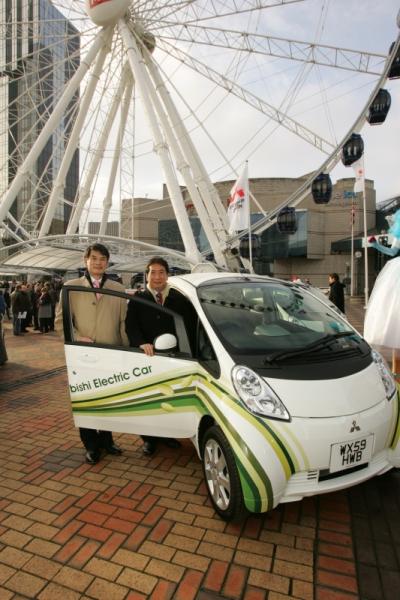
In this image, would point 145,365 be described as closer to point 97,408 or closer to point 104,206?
point 97,408

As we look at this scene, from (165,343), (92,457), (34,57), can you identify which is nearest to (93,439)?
(92,457)

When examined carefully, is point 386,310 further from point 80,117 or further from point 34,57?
point 34,57

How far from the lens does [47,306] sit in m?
12.6

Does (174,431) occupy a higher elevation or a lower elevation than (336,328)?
lower

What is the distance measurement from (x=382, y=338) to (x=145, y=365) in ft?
11.2

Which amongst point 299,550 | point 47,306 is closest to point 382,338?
point 299,550

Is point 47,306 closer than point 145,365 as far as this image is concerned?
No

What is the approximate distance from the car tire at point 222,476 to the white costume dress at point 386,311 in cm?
327

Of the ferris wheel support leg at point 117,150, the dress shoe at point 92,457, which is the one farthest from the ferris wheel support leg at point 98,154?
the dress shoe at point 92,457

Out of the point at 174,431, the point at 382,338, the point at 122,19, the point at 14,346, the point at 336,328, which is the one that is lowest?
the point at 14,346

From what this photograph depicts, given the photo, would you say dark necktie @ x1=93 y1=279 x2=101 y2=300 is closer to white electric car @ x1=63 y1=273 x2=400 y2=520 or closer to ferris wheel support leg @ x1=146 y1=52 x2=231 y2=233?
white electric car @ x1=63 y1=273 x2=400 y2=520

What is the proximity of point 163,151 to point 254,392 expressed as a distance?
14351 mm

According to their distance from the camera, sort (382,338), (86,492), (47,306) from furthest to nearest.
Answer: (47,306)
(382,338)
(86,492)

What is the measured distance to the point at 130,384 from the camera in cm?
327
